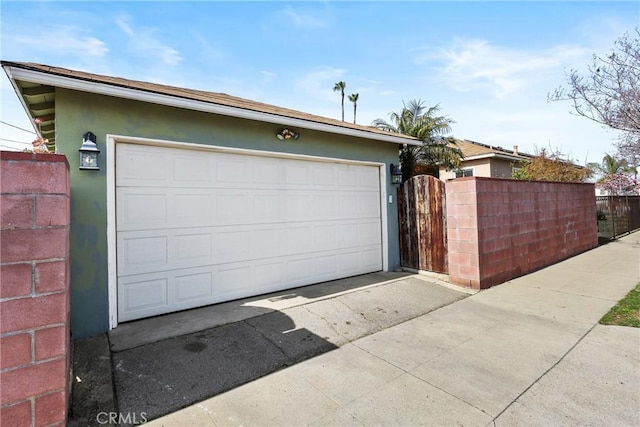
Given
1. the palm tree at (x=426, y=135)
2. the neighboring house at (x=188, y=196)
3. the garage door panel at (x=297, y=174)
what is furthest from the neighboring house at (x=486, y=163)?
the garage door panel at (x=297, y=174)

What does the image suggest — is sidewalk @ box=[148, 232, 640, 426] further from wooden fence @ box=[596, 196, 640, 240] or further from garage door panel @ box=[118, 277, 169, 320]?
wooden fence @ box=[596, 196, 640, 240]

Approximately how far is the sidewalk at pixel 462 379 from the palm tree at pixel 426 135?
9137 mm

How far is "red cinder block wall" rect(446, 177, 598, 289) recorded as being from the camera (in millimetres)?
5438

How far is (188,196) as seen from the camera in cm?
433

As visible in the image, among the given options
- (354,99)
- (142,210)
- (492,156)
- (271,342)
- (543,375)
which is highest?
(354,99)

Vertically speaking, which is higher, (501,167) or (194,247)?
(501,167)

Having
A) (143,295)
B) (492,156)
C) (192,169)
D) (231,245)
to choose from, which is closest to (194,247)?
(231,245)

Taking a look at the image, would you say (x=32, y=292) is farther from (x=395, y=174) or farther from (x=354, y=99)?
(x=354, y=99)

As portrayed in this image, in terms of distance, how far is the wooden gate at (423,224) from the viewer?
5988 millimetres

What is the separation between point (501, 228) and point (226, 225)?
5193 millimetres

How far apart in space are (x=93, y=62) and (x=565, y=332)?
339 inches

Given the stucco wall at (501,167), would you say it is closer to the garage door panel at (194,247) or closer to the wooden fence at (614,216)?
the wooden fence at (614,216)

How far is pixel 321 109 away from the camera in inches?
418

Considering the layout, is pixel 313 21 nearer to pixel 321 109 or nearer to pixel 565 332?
pixel 321 109
